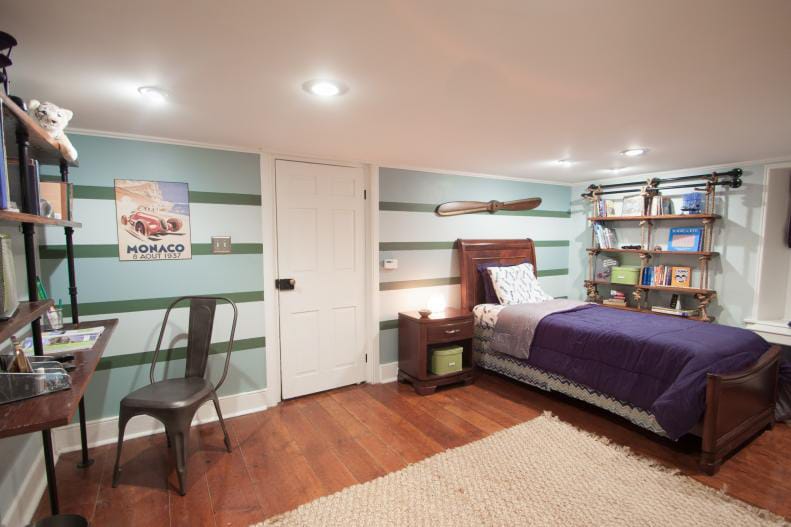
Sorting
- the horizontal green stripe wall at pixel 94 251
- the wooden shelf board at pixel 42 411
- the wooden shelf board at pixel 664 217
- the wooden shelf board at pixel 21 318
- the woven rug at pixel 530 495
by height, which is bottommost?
the woven rug at pixel 530 495

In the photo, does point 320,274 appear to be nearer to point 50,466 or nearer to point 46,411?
point 50,466

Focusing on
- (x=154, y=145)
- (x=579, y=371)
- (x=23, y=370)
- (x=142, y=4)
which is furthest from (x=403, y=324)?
(x=142, y=4)

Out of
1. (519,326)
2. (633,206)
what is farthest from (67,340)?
(633,206)

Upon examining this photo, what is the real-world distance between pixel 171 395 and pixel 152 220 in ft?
4.12

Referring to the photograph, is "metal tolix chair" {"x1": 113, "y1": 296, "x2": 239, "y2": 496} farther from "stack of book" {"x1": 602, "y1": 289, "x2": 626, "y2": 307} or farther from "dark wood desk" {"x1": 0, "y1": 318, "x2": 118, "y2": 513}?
"stack of book" {"x1": 602, "y1": 289, "x2": 626, "y2": 307}

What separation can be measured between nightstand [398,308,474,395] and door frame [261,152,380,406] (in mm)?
373

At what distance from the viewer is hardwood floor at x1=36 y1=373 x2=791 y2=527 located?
6.94ft

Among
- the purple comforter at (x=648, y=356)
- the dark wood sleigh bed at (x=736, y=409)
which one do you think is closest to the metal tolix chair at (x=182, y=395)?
the purple comforter at (x=648, y=356)

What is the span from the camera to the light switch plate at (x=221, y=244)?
3.01m

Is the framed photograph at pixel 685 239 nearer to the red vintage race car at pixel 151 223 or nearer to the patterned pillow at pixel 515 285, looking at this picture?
the patterned pillow at pixel 515 285

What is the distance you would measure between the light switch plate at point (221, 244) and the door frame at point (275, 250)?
0.90 ft

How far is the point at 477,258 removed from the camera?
14.1ft

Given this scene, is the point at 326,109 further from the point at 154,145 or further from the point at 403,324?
the point at 403,324

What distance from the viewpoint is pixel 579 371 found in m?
3.12
